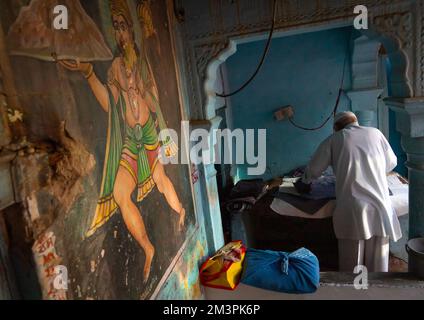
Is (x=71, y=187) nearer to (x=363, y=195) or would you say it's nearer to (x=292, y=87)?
(x=363, y=195)

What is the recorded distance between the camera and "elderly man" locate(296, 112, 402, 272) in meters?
3.30

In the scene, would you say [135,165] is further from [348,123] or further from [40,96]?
[348,123]

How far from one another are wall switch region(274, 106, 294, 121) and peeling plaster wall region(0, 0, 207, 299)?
503 cm

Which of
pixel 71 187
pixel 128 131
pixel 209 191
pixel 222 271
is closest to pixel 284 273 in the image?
pixel 222 271

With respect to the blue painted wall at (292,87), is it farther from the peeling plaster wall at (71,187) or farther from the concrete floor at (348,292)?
the peeling plaster wall at (71,187)

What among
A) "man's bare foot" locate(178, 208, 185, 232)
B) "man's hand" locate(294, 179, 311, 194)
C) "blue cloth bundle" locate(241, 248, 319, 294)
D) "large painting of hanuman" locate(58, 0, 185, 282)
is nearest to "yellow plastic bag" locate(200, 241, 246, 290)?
"blue cloth bundle" locate(241, 248, 319, 294)

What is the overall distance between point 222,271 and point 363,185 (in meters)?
1.74

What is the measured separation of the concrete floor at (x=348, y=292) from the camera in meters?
2.86

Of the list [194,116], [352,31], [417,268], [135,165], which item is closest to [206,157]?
[194,116]

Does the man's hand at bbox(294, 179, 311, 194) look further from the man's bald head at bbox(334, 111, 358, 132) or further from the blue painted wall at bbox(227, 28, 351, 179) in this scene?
the blue painted wall at bbox(227, 28, 351, 179)
